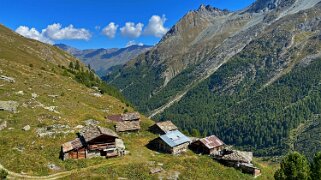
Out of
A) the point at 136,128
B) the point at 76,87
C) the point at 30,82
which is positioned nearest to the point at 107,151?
the point at 136,128

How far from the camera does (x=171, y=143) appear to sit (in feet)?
306

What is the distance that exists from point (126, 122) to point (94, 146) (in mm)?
28296

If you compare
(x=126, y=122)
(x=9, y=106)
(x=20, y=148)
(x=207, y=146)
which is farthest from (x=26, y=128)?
(x=207, y=146)

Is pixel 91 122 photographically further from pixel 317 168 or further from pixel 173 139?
pixel 317 168

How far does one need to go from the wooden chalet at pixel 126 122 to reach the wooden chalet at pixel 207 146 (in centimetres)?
1870

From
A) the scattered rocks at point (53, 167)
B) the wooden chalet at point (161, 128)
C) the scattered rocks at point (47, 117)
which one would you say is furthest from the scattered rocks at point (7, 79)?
the scattered rocks at point (53, 167)

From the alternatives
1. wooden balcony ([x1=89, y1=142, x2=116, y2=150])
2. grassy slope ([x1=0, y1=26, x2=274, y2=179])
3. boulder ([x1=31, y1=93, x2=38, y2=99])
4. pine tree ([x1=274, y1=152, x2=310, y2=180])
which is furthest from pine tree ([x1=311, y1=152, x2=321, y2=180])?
boulder ([x1=31, y1=93, x2=38, y2=99])

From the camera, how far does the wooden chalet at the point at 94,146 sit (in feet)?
265

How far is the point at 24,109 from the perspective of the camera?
98.0m

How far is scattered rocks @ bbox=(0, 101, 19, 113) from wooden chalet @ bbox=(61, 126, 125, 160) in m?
22.0

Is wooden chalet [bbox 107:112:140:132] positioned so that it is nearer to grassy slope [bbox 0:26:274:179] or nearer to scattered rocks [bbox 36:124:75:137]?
grassy slope [bbox 0:26:274:179]

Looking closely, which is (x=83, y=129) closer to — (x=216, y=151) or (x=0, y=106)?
(x=0, y=106)

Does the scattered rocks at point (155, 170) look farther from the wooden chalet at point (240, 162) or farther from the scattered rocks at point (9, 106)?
the scattered rocks at point (9, 106)

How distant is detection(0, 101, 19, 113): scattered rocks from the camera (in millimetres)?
95456
